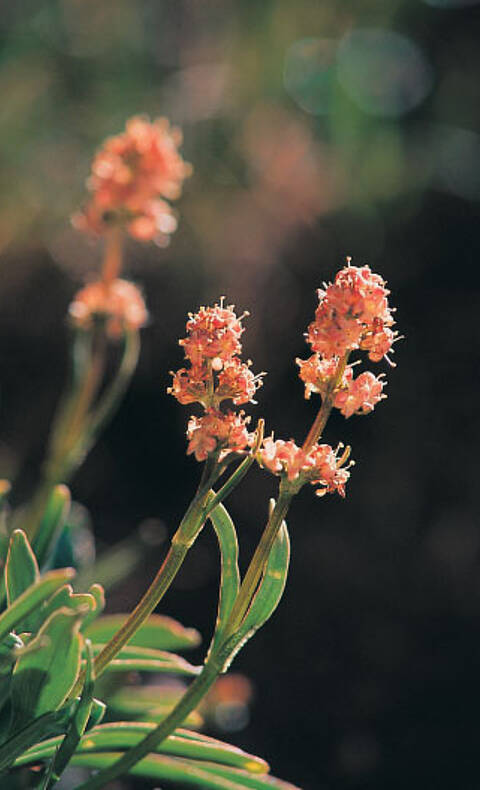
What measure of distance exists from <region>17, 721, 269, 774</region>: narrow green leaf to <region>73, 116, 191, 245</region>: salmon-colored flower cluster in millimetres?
638

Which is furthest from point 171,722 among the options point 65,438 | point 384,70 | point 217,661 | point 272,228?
point 384,70

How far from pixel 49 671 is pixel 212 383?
0.79 feet

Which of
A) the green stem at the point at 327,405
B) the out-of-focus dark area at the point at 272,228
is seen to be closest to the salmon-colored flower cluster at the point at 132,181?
the green stem at the point at 327,405

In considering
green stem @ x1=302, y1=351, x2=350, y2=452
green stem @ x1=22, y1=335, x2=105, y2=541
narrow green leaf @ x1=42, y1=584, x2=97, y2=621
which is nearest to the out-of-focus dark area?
green stem @ x1=22, y1=335, x2=105, y2=541

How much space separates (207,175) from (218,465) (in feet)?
7.01

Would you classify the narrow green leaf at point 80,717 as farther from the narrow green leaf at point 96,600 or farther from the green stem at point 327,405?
the green stem at point 327,405

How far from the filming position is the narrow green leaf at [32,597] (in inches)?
23.0

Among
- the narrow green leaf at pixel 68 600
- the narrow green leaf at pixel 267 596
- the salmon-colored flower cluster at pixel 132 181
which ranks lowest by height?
the narrow green leaf at pixel 68 600

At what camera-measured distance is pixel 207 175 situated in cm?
265

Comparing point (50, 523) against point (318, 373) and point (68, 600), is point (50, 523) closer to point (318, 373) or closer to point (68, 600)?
point (68, 600)

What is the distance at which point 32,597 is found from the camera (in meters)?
0.60

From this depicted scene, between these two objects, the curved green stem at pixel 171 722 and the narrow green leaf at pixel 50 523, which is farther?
the narrow green leaf at pixel 50 523

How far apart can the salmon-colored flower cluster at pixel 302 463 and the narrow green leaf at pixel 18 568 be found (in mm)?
213

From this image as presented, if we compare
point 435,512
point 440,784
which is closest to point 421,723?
point 440,784
